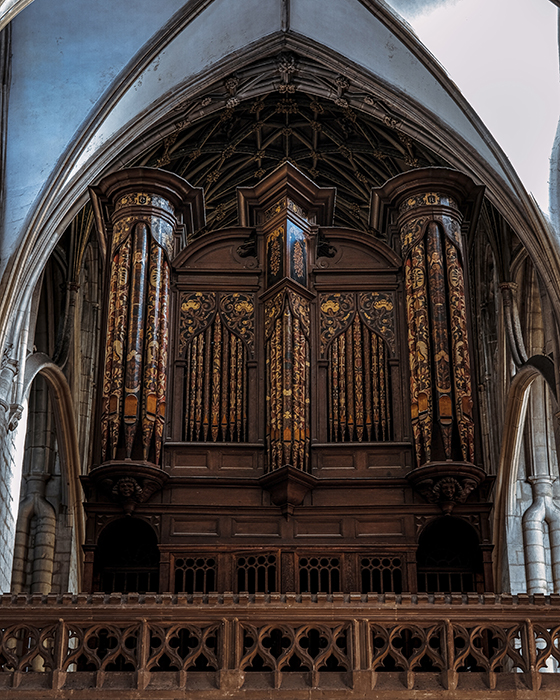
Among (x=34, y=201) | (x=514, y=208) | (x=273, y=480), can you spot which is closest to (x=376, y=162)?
(x=514, y=208)

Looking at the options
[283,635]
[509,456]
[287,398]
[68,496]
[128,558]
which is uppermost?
[509,456]

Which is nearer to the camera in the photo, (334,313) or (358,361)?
(358,361)

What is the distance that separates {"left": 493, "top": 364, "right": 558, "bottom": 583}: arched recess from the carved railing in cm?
777

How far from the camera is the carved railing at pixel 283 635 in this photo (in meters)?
7.66

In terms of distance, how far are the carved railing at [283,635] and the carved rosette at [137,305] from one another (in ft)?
6.26

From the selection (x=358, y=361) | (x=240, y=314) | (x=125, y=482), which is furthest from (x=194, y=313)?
(x=125, y=482)

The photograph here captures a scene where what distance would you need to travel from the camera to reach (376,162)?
18500mm

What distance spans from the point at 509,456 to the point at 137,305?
7.20 meters

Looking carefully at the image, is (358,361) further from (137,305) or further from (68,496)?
(68,496)

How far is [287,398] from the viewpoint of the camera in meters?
10.1

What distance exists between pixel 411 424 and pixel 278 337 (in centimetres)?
148

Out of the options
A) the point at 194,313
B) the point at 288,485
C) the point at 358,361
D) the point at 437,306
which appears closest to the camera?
the point at 288,485

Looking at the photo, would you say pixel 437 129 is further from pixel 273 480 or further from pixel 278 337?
pixel 273 480

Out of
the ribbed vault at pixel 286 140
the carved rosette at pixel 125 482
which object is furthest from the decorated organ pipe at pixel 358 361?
the ribbed vault at pixel 286 140
